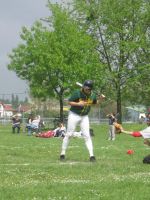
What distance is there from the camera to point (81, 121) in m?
15.3

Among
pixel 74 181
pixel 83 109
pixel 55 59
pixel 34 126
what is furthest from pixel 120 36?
pixel 74 181

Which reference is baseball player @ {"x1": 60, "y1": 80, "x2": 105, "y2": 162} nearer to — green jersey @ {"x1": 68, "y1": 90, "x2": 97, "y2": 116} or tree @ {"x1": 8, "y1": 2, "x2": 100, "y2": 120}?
green jersey @ {"x1": 68, "y1": 90, "x2": 97, "y2": 116}

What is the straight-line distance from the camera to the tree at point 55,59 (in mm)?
48031

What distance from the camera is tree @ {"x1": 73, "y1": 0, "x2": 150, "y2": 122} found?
56.7 meters

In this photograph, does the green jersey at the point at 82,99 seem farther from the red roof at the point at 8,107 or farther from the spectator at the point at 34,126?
the red roof at the point at 8,107

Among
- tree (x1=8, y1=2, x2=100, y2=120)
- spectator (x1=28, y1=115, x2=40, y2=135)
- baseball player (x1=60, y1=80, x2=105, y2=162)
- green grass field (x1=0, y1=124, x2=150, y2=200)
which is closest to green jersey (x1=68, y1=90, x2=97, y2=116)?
baseball player (x1=60, y1=80, x2=105, y2=162)

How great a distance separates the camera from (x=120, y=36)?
2269 inches

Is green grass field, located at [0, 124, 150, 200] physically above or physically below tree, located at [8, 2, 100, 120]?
below

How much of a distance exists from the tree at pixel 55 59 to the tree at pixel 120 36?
20.4 feet

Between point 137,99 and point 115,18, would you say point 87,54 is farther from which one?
point 137,99

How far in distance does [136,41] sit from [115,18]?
3200mm

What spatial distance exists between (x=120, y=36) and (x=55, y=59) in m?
12.1

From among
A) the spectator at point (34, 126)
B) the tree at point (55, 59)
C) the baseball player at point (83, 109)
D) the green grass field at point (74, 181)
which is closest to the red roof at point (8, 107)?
the tree at point (55, 59)

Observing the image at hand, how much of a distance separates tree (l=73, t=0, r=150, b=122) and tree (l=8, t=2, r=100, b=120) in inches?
245
